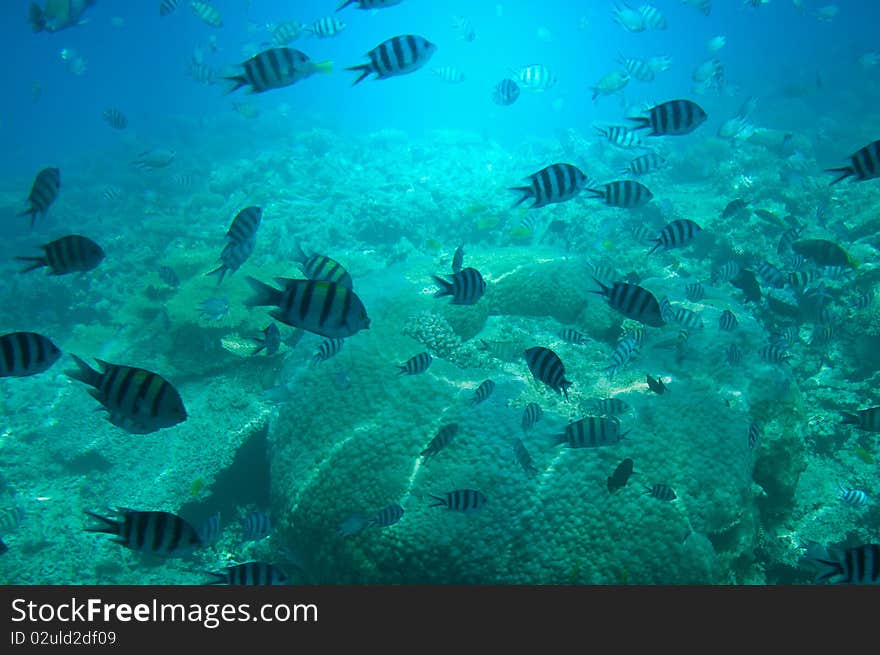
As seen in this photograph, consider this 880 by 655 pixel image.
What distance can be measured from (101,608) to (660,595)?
14.1 ft

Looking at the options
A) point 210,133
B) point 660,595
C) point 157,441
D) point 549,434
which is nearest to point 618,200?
point 549,434

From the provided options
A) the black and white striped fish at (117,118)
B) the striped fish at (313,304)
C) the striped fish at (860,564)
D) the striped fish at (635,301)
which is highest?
the black and white striped fish at (117,118)

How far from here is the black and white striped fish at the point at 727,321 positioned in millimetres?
5914

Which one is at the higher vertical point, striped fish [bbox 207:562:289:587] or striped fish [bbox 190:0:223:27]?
striped fish [bbox 190:0:223:27]

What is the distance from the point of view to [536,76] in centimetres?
1070

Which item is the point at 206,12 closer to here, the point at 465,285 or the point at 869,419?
the point at 465,285

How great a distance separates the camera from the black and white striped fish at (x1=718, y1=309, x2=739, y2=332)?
19.4ft

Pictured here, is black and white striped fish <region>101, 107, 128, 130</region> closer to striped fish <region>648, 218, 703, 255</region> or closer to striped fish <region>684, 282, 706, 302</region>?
striped fish <region>648, 218, 703, 255</region>

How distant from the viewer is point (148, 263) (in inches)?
543

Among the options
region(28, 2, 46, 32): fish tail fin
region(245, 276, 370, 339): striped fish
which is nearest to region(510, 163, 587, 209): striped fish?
region(245, 276, 370, 339): striped fish

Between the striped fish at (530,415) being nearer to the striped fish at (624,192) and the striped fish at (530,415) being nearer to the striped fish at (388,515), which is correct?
the striped fish at (388,515)

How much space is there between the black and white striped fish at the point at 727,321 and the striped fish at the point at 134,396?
6.18 meters

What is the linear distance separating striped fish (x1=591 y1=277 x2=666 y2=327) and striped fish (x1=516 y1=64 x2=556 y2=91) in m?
9.01

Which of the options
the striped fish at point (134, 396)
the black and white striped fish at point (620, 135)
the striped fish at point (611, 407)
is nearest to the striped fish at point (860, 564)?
the striped fish at point (611, 407)
